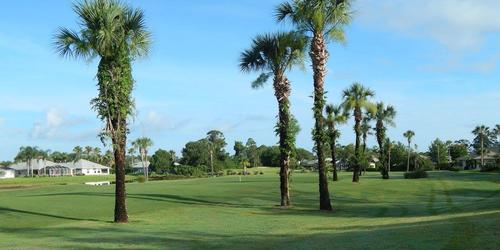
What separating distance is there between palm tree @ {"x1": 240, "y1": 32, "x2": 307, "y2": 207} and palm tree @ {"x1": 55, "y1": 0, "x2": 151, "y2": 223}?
9.24 metres

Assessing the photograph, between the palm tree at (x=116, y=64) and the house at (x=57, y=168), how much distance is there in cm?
15782

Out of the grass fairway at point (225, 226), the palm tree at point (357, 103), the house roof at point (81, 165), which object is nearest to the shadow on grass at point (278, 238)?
the grass fairway at point (225, 226)

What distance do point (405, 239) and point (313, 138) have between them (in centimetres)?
1671

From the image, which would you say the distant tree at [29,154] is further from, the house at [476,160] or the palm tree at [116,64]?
the palm tree at [116,64]

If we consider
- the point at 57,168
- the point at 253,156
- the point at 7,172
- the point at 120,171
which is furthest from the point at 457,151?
the point at 120,171

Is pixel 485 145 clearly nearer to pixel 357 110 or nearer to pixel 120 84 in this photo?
pixel 357 110

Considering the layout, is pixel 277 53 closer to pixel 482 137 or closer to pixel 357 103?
pixel 357 103

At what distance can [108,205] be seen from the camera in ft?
112

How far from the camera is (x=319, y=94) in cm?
2994

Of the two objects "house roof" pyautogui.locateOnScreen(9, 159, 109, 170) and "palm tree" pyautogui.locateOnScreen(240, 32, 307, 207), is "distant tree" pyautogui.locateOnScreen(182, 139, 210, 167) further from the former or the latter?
"palm tree" pyautogui.locateOnScreen(240, 32, 307, 207)

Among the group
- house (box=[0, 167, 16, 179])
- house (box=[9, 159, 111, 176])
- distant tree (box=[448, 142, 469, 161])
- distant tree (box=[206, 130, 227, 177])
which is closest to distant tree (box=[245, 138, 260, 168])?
distant tree (box=[206, 130, 227, 177])

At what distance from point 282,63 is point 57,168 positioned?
160m

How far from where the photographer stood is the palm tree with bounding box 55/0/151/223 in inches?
952

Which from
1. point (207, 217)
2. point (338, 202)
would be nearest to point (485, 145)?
point (338, 202)
